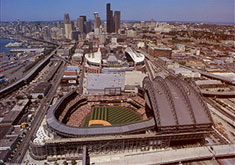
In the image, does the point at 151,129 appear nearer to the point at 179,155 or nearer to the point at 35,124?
the point at 179,155

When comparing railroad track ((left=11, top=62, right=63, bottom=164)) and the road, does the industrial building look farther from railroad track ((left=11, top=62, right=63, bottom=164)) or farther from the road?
railroad track ((left=11, top=62, right=63, bottom=164))

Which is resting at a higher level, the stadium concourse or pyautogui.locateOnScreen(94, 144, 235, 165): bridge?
the stadium concourse

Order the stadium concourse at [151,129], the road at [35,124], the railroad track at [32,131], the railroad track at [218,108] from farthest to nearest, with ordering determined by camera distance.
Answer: the railroad track at [218,108] → the road at [35,124] → the railroad track at [32,131] → the stadium concourse at [151,129]

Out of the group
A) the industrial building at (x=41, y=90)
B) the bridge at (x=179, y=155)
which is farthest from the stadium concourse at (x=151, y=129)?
the industrial building at (x=41, y=90)

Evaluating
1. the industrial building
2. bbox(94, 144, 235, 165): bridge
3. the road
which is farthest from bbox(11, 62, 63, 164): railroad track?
bbox(94, 144, 235, 165): bridge

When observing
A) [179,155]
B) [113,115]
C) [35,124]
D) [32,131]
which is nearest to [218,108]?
[179,155]

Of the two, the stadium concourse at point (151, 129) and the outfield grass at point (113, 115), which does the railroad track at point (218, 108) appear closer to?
the stadium concourse at point (151, 129)

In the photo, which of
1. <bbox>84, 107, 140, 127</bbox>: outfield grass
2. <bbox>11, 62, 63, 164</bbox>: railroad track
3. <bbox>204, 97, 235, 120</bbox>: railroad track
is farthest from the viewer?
<bbox>204, 97, 235, 120</bbox>: railroad track

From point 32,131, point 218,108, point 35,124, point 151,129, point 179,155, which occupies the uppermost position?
point 151,129

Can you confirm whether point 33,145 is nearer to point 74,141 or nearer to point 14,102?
point 74,141
